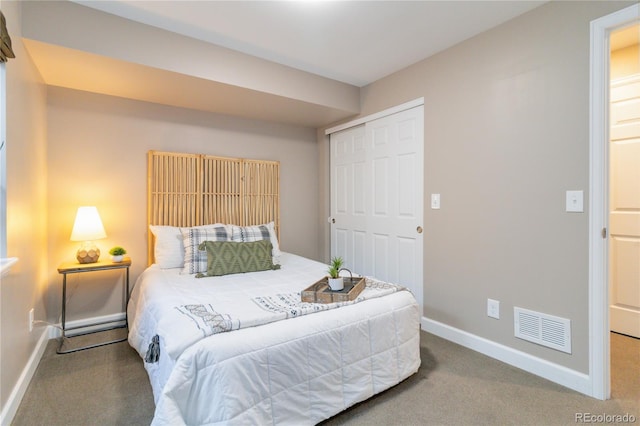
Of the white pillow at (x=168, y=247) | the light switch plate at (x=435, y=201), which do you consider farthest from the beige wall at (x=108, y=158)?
the light switch plate at (x=435, y=201)

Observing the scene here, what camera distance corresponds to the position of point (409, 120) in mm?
3021

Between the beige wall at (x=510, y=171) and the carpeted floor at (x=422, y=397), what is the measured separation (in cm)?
27

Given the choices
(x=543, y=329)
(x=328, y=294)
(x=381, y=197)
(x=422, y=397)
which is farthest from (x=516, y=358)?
(x=381, y=197)

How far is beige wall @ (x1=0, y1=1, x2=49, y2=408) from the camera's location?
5.59 ft

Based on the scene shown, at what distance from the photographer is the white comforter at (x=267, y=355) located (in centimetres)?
134

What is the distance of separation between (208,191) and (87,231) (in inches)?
44.9

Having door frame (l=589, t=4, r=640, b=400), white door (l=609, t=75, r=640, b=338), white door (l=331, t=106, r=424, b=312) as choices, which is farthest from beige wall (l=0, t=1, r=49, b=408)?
white door (l=609, t=75, r=640, b=338)

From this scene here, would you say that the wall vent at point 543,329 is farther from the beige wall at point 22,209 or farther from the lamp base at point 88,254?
the lamp base at point 88,254

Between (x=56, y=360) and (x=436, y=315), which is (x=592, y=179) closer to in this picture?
(x=436, y=315)

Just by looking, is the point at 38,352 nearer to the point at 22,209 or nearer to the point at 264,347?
the point at 22,209

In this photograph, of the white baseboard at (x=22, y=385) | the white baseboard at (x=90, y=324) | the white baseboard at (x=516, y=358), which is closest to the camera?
the white baseboard at (x=22, y=385)

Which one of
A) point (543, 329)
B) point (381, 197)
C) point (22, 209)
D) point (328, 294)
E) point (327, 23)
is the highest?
point (327, 23)

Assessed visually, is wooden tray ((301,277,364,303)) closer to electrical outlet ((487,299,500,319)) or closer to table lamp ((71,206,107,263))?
electrical outlet ((487,299,500,319))

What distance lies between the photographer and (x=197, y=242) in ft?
9.06
